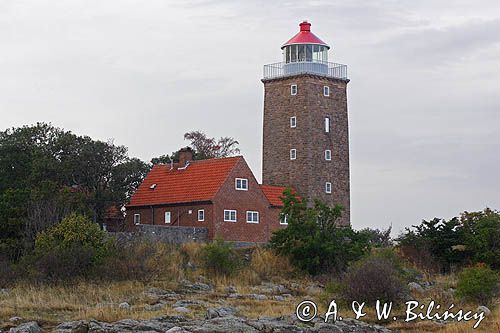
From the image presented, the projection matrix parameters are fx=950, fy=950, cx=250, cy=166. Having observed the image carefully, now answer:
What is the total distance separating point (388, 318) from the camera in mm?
24266

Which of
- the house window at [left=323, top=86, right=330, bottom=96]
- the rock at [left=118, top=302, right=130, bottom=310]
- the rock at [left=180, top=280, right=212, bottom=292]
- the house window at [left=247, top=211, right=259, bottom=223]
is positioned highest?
the house window at [left=323, top=86, right=330, bottom=96]

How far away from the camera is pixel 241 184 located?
148 feet

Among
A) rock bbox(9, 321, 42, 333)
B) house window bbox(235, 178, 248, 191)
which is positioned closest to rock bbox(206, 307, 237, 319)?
rock bbox(9, 321, 42, 333)

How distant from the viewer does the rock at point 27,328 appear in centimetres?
1994

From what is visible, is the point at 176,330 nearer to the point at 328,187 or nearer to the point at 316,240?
the point at 316,240

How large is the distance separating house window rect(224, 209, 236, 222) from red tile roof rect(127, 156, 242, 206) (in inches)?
43.5

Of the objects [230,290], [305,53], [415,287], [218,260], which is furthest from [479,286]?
[305,53]

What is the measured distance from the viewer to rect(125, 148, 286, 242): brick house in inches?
1737

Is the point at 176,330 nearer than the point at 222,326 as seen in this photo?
Yes

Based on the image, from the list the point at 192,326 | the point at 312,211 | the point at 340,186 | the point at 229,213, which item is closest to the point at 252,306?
the point at 192,326

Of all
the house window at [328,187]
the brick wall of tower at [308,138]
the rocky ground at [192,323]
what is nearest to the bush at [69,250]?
the rocky ground at [192,323]

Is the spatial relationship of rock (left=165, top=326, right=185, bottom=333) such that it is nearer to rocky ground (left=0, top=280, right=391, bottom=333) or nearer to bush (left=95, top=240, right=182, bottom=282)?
rocky ground (left=0, top=280, right=391, bottom=333)

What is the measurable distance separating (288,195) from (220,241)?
4773 mm

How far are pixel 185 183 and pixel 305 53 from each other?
33.8 ft
